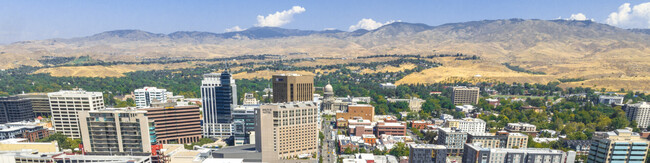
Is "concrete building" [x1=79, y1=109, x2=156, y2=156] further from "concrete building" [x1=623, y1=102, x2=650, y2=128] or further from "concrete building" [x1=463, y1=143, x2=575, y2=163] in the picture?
"concrete building" [x1=623, y1=102, x2=650, y2=128]

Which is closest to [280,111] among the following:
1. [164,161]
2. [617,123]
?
[164,161]

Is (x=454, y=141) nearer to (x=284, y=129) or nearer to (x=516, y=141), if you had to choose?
(x=516, y=141)

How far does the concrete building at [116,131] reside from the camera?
6925 cm

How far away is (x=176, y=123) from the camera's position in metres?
104

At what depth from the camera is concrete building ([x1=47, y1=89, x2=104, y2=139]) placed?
99688mm

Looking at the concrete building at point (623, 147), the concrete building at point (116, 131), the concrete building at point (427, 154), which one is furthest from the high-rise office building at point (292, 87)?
the concrete building at point (623, 147)

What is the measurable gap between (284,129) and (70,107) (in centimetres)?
7277

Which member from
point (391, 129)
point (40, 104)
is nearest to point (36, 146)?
point (40, 104)

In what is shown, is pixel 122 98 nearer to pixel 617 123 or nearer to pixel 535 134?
pixel 535 134

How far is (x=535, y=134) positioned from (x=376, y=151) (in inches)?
2518

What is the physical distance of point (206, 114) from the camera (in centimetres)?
11450

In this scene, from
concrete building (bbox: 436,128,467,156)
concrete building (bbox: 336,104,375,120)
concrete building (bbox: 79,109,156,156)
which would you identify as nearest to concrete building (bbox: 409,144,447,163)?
concrete building (bbox: 436,128,467,156)

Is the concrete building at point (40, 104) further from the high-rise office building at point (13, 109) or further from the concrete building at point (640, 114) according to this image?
the concrete building at point (640, 114)

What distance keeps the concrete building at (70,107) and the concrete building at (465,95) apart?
6689 inches
